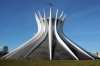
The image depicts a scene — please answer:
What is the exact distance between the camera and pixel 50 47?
30.4 meters

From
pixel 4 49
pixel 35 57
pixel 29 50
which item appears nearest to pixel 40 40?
pixel 29 50

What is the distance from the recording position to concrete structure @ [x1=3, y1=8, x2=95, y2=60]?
29031 mm

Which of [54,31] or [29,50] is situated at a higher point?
[54,31]

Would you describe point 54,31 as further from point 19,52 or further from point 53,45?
point 19,52

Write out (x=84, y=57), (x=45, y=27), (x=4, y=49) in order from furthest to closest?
1. (x=4, y=49)
2. (x=45, y=27)
3. (x=84, y=57)

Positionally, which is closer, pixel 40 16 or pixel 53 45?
pixel 53 45

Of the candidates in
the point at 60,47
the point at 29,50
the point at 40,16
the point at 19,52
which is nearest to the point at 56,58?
the point at 60,47

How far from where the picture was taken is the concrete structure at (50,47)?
2903 centimetres

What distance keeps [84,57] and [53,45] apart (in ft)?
32.2

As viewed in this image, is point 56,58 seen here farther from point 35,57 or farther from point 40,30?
point 40,30

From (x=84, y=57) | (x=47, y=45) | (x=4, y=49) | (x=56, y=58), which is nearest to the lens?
(x=56, y=58)

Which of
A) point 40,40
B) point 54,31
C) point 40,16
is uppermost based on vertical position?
point 40,16

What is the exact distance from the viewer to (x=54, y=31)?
3747 centimetres

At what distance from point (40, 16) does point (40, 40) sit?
904cm
